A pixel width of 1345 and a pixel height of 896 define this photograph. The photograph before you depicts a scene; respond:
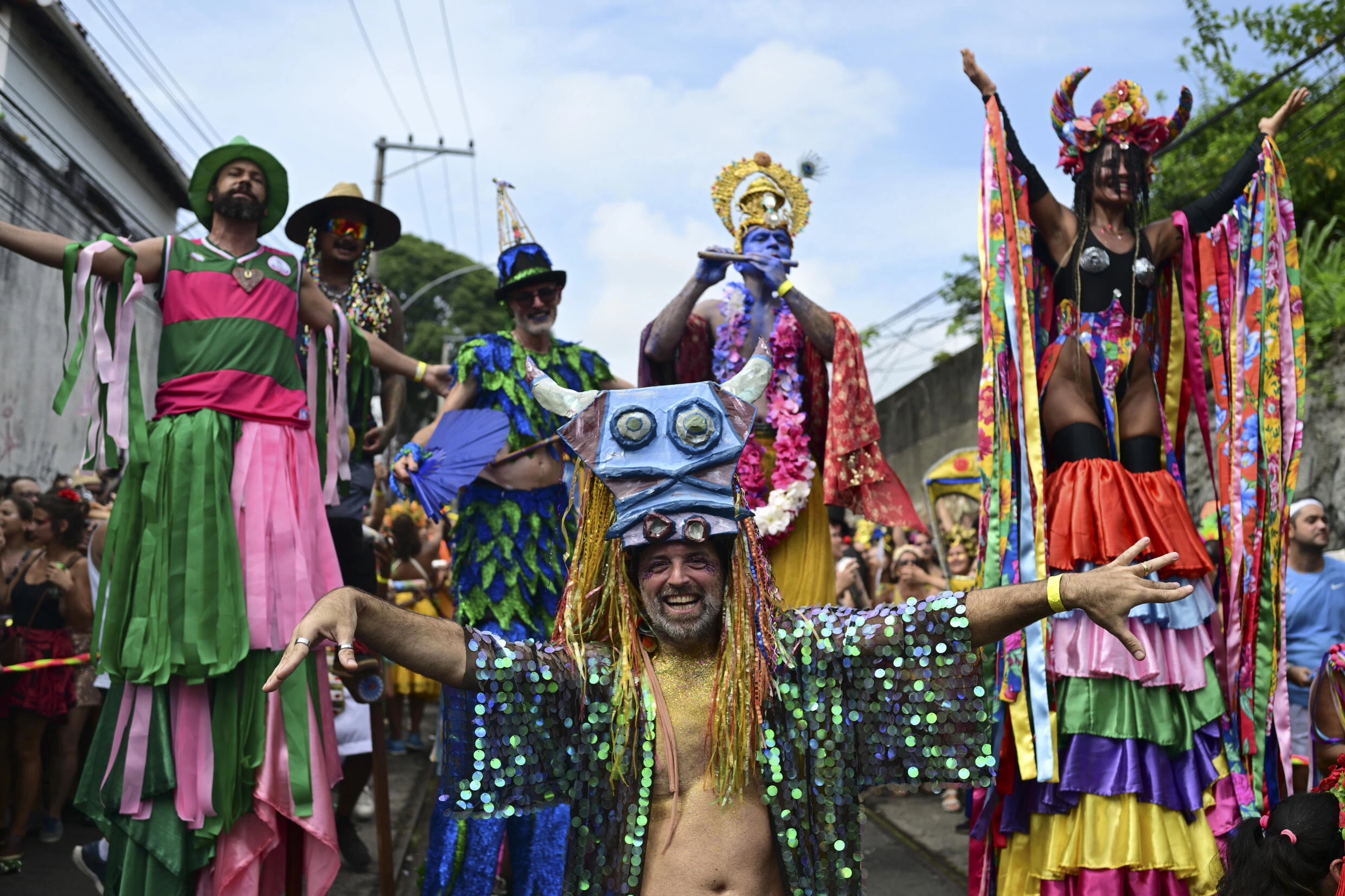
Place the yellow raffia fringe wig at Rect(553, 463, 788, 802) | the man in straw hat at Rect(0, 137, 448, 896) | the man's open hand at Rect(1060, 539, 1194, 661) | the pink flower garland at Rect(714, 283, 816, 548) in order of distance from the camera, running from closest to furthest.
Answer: the man's open hand at Rect(1060, 539, 1194, 661), the yellow raffia fringe wig at Rect(553, 463, 788, 802), the man in straw hat at Rect(0, 137, 448, 896), the pink flower garland at Rect(714, 283, 816, 548)

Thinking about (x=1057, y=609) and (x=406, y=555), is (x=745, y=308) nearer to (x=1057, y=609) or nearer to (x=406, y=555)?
(x=1057, y=609)

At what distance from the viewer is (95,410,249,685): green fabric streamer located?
3705 mm

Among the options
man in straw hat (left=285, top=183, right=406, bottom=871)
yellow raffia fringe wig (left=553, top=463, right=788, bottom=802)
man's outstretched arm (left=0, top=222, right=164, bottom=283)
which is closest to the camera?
yellow raffia fringe wig (left=553, top=463, right=788, bottom=802)

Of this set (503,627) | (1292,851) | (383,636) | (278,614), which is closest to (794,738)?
(383,636)

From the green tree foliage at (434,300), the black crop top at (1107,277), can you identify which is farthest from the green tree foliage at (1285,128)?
the green tree foliage at (434,300)

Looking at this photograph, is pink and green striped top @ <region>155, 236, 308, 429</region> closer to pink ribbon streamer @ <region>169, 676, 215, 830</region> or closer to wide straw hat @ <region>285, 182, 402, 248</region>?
pink ribbon streamer @ <region>169, 676, 215, 830</region>

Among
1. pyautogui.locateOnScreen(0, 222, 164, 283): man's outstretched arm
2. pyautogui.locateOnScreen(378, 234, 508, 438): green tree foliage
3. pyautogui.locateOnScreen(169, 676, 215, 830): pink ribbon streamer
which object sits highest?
pyautogui.locateOnScreen(378, 234, 508, 438): green tree foliage

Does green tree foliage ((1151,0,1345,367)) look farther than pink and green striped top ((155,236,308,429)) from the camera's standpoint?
Yes

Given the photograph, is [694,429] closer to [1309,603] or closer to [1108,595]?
[1108,595]

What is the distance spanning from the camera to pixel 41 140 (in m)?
12.1

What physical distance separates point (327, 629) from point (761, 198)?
9.52 ft

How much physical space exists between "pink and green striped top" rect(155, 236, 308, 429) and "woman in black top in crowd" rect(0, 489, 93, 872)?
2.45 meters

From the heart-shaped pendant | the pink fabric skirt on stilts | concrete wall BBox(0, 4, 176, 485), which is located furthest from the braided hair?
concrete wall BBox(0, 4, 176, 485)

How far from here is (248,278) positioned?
408 centimetres
